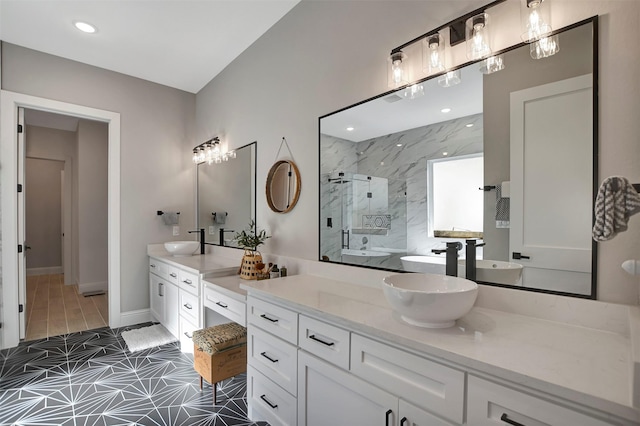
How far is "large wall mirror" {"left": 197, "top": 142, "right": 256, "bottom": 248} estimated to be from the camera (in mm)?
3115

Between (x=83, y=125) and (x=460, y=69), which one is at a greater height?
(x=83, y=125)

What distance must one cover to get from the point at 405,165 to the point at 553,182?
74 cm

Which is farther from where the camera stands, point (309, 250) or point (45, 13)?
point (45, 13)

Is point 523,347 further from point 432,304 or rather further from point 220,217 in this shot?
point 220,217

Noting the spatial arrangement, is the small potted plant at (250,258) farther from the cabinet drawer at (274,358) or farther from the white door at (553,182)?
the white door at (553,182)

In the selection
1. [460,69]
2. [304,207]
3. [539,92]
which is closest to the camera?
[539,92]

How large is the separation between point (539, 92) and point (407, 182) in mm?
733

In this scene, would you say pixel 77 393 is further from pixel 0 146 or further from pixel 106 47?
pixel 106 47

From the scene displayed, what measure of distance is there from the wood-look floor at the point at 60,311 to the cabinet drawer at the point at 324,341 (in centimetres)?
331

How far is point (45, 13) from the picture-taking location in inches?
103

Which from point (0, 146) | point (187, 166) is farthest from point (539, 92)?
point (0, 146)

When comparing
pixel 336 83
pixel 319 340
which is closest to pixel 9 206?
pixel 336 83

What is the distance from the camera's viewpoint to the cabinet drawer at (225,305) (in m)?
2.07

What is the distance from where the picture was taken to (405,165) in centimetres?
185
